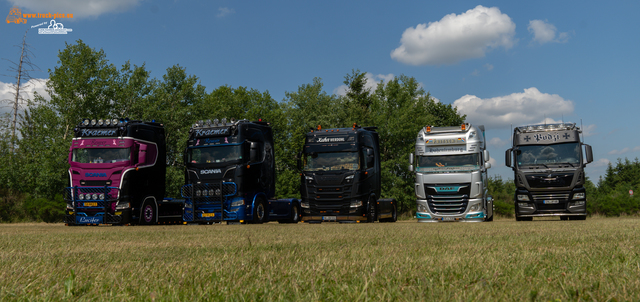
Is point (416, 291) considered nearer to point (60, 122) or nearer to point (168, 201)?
point (168, 201)

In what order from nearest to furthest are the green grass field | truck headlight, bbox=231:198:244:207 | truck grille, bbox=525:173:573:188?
the green grass field, truck headlight, bbox=231:198:244:207, truck grille, bbox=525:173:573:188

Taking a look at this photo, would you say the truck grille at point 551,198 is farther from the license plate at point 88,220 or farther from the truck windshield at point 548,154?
the license plate at point 88,220

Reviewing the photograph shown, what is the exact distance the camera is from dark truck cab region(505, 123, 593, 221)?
18.4 meters

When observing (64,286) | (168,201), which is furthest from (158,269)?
(168,201)

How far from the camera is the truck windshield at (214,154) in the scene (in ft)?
56.2

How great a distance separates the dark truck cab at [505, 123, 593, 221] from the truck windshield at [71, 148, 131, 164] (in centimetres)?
1505

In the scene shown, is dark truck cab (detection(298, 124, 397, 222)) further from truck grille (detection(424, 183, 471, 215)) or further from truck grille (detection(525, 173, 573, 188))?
truck grille (detection(525, 173, 573, 188))

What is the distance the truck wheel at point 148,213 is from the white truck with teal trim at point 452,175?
10.6 m

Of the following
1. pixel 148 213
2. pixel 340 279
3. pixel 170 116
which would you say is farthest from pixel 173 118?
pixel 340 279

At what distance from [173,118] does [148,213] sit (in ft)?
65.1

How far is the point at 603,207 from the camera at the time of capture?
1220 inches

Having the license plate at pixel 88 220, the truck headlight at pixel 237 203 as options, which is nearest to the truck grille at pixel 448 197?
the truck headlight at pixel 237 203

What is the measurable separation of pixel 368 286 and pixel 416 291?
11.1 inches

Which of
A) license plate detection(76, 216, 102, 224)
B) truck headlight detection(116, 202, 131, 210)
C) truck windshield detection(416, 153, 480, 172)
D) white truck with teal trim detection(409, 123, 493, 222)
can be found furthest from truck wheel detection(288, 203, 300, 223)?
license plate detection(76, 216, 102, 224)
